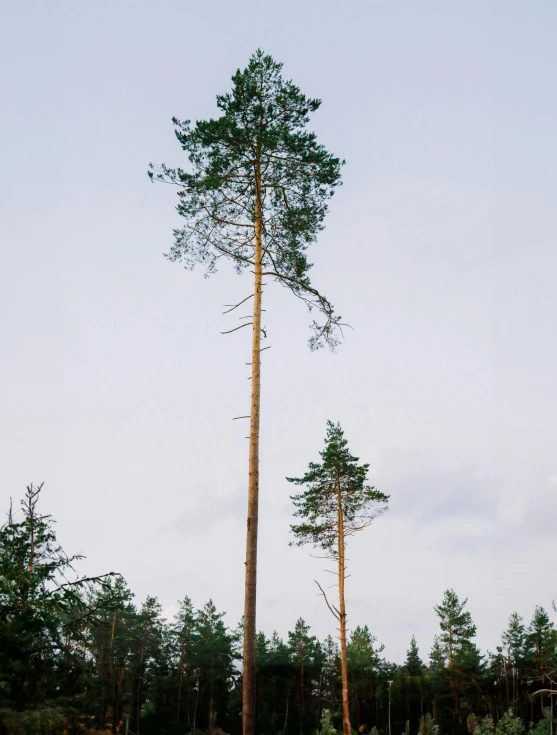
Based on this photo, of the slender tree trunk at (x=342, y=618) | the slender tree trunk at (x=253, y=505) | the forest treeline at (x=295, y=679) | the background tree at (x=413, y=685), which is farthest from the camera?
the background tree at (x=413, y=685)

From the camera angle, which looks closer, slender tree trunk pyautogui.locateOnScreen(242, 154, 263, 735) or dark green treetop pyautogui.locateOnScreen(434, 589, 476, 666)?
slender tree trunk pyautogui.locateOnScreen(242, 154, 263, 735)

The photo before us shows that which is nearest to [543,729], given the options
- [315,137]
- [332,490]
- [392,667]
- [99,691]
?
[392,667]

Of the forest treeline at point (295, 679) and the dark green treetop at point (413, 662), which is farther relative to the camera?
the dark green treetop at point (413, 662)

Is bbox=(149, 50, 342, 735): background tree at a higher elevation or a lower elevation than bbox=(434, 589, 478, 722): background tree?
higher

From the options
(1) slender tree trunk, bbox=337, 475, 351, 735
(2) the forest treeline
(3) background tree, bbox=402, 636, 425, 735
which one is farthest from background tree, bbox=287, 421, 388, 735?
(3) background tree, bbox=402, 636, 425, 735

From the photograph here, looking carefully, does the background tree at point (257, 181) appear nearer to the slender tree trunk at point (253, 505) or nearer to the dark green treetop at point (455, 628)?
the slender tree trunk at point (253, 505)

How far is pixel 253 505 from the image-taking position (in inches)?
514

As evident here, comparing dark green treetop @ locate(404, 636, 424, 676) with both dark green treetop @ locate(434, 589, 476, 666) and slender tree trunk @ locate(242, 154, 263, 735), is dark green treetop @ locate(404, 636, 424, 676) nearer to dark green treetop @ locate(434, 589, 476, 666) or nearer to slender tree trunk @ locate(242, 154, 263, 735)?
dark green treetop @ locate(434, 589, 476, 666)

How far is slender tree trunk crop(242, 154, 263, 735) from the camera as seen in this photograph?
11773mm

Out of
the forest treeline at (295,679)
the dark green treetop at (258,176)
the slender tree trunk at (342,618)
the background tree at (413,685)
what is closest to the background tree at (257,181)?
the dark green treetop at (258,176)

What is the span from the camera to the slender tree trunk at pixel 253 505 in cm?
1177

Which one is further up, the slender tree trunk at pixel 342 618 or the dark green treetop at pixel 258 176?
the dark green treetop at pixel 258 176

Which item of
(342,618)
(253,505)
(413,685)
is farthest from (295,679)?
(253,505)

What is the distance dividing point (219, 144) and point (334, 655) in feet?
192
